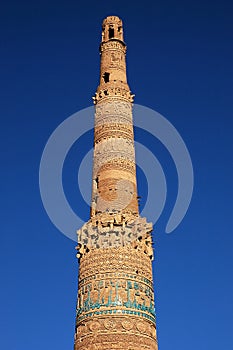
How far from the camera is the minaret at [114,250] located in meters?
13.2

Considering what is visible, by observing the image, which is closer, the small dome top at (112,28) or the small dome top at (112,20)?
the small dome top at (112,28)

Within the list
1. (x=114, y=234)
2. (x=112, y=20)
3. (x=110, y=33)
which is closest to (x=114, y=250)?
(x=114, y=234)

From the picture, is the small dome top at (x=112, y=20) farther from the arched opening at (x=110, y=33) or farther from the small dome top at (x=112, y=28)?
the arched opening at (x=110, y=33)

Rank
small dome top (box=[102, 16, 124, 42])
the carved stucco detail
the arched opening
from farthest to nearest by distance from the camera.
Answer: the arched opening → small dome top (box=[102, 16, 124, 42]) → the carved stucco detail

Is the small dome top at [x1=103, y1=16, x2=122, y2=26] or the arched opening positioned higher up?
the small dome top at [x1=103, y1=16, x2=122, y2=26]

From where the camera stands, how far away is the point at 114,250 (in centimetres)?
1452

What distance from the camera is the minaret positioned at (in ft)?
43.4

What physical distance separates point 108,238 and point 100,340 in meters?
3.16

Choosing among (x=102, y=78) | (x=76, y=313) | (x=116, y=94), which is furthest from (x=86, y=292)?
(x=102, y=78)

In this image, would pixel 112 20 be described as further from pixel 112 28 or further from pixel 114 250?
pixel 114 250

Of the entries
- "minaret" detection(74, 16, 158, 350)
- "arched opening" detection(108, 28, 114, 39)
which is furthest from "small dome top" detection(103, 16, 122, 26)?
"minaret" detection(74, 16, 158, 350)

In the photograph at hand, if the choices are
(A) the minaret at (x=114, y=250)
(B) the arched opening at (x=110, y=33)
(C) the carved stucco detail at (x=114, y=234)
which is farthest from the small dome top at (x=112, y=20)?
(C) the carved stucco detail at (x=114, y=234)

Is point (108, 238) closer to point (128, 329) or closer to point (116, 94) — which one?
point (128, 329)

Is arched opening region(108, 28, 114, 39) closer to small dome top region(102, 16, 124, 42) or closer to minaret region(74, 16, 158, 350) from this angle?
small dome top region(102, 16, 124, 42)
